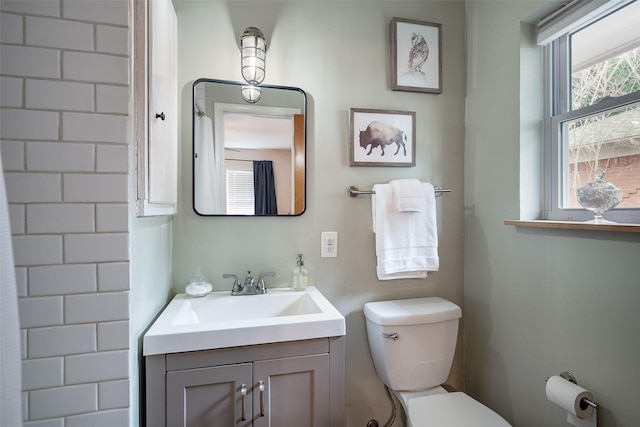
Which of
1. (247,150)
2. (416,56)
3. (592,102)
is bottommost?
(247,150)

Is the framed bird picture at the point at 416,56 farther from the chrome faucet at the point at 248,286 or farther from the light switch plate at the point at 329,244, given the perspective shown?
the chrome faucet at the point at 248,286

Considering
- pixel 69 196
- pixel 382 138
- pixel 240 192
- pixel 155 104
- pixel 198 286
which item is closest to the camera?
pixel 69 196

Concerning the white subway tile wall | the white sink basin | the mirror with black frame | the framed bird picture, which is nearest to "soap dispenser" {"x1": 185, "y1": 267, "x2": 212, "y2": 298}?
the white sink basin

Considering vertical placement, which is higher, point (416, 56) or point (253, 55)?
point (416, 56)

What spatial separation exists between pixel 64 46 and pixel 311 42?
1046mm

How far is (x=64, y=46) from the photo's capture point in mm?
726

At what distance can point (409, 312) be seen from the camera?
4.44 feet

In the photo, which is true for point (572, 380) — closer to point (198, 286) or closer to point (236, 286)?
point (236, 286)

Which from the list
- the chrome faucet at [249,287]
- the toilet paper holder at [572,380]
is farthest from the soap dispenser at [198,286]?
the toilet paper holder at [572,380]

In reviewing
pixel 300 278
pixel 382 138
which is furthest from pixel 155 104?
pixel 382 138

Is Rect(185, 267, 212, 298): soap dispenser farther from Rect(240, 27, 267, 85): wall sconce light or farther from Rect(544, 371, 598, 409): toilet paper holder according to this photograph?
Rect(544, 371, 598, 409): toilet paper holder

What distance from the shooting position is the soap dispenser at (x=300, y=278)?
4.59 ft

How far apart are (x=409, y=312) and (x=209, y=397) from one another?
0.88 meters

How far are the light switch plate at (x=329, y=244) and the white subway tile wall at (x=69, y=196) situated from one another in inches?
34.7
